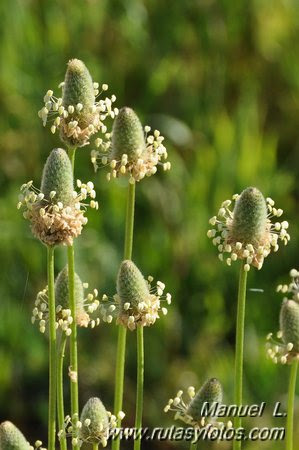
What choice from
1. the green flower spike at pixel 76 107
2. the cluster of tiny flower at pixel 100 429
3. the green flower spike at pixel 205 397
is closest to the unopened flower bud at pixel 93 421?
the cluster of tiny flower at pixel 100 429

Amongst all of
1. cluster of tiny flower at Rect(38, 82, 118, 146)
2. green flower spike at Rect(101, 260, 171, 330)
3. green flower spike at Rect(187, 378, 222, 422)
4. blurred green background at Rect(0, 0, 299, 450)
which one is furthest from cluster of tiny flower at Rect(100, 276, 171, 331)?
blurred green background at Rect(0, 0, 299, 450)

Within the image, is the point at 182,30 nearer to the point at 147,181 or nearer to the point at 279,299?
the point at 147,181

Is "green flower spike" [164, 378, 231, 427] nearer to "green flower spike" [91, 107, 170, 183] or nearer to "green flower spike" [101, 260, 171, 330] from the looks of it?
"green flower spike" [101, 260, 171, 330]

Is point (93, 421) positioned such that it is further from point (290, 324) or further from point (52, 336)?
point (290, 324)

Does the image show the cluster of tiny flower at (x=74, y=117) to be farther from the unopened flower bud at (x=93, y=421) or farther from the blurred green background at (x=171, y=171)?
the blurred green background at (x=171, y=171)

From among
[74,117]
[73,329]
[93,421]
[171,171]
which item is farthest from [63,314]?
[171,171]
